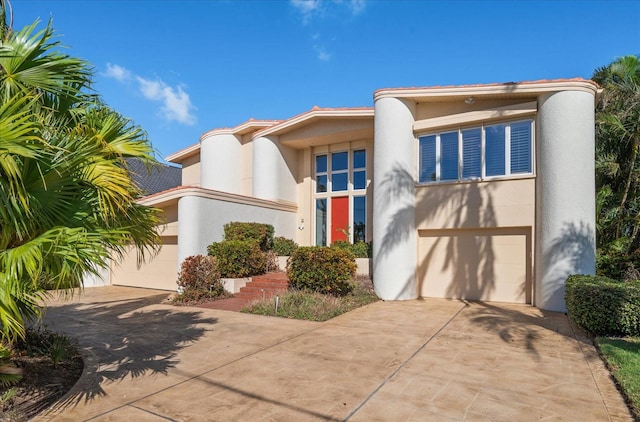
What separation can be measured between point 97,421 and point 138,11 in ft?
41.1

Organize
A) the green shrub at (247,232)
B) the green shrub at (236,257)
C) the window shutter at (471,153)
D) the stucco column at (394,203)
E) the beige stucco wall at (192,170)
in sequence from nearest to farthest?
the window shutter at (471,153)
the stucco column at (394,203)
the green shrub at (236,257)
the green shrub at (247,232)
the beige stucco wall at (192,170)

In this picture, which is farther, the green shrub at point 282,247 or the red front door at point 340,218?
the red front door at point 340,218

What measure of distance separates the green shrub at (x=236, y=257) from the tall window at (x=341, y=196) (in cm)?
407

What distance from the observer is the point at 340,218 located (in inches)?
674

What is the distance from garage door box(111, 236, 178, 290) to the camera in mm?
15867

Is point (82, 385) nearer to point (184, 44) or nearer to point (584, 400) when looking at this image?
point (584, 400)

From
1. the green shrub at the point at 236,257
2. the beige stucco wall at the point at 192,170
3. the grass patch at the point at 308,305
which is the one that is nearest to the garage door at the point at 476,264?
the grass patch at the point at 308,305

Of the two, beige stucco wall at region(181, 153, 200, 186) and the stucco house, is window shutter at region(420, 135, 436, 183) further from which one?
beige stucco wall at region(181, 153, 200, 186)

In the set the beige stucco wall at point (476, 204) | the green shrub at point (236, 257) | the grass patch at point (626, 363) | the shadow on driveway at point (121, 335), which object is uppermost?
the beige stucco wall at point (476, 204)

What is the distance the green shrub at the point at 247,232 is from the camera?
14.9 meters

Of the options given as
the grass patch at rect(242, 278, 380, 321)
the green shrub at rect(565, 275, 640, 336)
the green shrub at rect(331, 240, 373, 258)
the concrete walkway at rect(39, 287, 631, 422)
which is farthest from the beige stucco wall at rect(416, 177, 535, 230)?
the green shrub at rect(565, 275, 640, 336)

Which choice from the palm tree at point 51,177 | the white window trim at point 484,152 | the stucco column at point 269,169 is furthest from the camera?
the stucco column at point 269,169

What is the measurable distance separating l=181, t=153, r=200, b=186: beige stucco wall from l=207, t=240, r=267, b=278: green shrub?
8919 mm

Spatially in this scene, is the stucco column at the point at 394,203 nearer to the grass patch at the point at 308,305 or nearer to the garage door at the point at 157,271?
the grass patch at the point at 308,305
